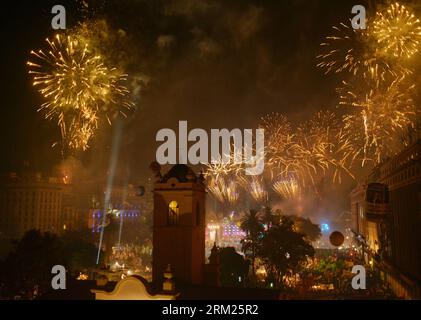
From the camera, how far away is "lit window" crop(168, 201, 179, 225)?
33344 mm

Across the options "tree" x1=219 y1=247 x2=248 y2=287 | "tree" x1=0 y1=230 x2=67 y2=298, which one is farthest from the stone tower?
"tree" x1=219 y1=247 x2=248 y2=287

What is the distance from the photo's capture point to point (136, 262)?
95.2 m

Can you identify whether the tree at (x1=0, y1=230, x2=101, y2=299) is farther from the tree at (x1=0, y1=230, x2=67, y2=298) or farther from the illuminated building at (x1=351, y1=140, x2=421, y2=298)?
the illuminated building at (x1=351, y1=140, x2=421, y2=298)

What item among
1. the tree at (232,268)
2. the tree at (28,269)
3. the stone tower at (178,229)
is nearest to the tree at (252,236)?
the tree at (232,268)

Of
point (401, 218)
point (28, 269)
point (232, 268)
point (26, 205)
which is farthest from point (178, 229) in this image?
point (26, 205)

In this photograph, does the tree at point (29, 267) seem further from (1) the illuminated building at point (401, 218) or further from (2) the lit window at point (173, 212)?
(1) the illuminated building at point (401, 218)

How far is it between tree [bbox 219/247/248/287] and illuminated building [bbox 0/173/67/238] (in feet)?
345

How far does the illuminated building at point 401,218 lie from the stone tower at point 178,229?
2161cm

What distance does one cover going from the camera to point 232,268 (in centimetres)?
5569

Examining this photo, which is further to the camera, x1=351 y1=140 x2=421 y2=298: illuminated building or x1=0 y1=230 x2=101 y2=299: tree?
x1=0 y1=230 x2=101 y2=299: tree

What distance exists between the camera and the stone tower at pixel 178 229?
107 feet
